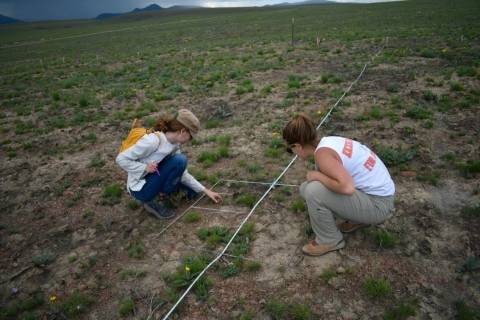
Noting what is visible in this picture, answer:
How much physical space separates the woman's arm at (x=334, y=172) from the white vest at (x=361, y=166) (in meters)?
0.06

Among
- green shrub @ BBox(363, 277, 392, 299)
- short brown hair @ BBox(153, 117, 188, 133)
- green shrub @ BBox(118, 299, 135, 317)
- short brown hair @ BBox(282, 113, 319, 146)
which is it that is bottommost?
green shrub @ BBox(118, 299, 135, 317)

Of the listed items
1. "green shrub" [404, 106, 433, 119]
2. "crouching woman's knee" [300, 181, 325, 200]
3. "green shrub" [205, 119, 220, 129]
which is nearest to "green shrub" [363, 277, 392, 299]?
"crouching woman's knee" [300, 181, 325, 200]

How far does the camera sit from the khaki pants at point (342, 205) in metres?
3.02

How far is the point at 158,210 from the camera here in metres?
4.28

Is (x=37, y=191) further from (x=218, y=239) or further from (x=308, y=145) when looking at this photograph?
(x=308, y=145)

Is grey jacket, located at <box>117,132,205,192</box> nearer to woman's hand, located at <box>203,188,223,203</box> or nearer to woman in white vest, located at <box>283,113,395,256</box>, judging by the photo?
woman's hand, located at <box>203,188,223,203</box>

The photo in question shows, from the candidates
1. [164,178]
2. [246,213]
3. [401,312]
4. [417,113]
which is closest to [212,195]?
[246,213]

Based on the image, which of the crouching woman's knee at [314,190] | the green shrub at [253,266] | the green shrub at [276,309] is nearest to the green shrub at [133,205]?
the green shrub at [253,266]

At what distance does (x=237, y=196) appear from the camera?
4613 millimetres

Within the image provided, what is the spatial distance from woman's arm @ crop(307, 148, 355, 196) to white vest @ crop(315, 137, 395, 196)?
56 mm

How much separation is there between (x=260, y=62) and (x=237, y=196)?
29.8ft

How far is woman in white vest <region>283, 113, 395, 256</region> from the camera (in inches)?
110

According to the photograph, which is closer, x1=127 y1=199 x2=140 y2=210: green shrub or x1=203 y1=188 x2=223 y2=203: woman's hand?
x1=203 y1=188 x2=223 y2=203: woman's hand

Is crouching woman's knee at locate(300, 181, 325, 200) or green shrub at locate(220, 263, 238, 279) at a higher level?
crouching woman's knee at locate(300, 181, 325, 200)
